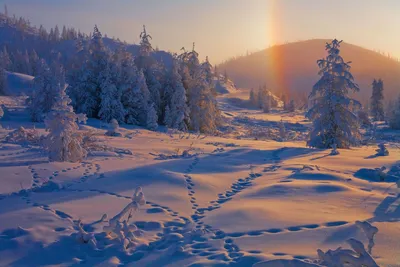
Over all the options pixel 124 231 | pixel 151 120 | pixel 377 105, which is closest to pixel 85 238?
pixel 124 231

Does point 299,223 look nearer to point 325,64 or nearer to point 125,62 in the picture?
point 325,64

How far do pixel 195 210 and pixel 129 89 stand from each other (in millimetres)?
28031

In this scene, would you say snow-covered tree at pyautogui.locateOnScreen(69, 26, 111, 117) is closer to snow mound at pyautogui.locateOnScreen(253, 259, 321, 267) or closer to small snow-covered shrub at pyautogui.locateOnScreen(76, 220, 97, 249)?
small snow-covered shrub at pyautogui.locateOnScreen(76, 220, 97, 249)

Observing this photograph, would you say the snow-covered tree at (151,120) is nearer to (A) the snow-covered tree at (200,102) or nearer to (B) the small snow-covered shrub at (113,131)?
(A) the snow-covered tree at (200,102)

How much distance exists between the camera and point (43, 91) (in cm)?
3111

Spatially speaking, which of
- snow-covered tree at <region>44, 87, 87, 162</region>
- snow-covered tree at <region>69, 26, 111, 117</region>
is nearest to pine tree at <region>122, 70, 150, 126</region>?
snow-covered tree at <region>69, 26, 111, 117</region>

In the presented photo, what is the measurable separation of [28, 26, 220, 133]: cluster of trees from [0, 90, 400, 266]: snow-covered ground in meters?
18.9

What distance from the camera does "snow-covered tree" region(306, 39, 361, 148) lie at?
70.5ft

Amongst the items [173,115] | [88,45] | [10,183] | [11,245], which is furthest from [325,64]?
[88,45]

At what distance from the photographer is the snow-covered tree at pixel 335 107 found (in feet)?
70.5

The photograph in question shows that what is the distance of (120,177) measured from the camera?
10336 millimetres

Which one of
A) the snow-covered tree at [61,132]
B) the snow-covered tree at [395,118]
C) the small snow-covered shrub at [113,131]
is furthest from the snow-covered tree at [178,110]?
the snow-covered tree at [395,118]

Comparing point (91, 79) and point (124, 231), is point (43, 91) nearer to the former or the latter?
point (91, 79)

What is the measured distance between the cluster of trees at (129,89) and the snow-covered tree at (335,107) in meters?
14.5
